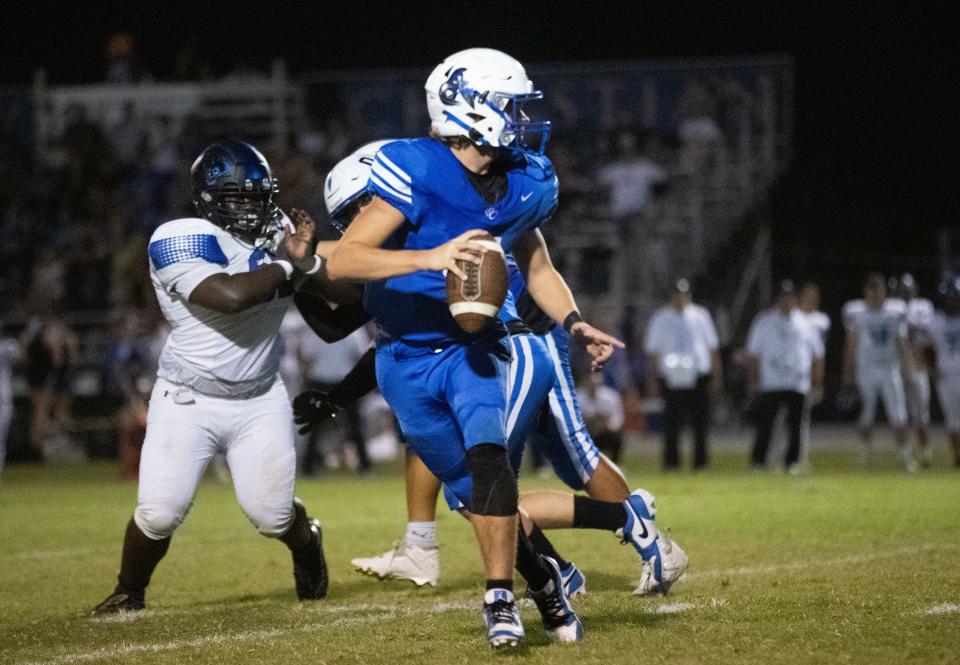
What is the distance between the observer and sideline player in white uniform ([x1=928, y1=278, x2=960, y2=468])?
1425cm

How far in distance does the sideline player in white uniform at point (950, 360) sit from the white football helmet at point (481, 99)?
10466 mm

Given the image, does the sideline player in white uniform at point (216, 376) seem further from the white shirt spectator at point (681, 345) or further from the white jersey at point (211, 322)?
the white shirt spectator at point (681, 345)

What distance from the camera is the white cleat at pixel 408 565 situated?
21.3 ft

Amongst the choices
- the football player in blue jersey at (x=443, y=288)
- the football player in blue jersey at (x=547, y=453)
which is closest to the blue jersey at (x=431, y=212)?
the football player in blue jersey at (x=443, y=288)

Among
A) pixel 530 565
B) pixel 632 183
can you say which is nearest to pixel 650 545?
pixel 530 565

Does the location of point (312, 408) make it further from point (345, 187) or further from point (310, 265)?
point (345, 187)

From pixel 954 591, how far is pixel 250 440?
2868 mm

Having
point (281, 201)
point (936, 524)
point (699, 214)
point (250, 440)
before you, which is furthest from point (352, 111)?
point (250, 440)

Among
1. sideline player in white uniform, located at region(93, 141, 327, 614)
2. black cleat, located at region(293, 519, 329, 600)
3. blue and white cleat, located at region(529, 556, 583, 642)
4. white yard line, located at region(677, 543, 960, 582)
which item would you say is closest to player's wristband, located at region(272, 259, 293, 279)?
sideline player in white uniform, located at region(93, 141, 327, 614)

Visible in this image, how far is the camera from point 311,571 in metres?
6.29

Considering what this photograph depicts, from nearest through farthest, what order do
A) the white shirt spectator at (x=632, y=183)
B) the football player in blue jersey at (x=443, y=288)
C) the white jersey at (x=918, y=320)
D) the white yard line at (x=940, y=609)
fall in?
the football player in blue jersey at (x=443, y=288) → the white yard line at (x=940, y=609) → the white jersey at (x=918, y=320) → the white shirt spectator at (x=632, y=183)

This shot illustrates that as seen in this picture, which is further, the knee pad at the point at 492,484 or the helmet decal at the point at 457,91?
the helmet decal at the point at 457,91

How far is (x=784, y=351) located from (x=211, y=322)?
29.3 feet

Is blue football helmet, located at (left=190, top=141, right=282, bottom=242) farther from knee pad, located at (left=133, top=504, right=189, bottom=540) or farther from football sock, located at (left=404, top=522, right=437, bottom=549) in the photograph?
football sock, located at (left=404, top=522, right=437, bottom=549)
